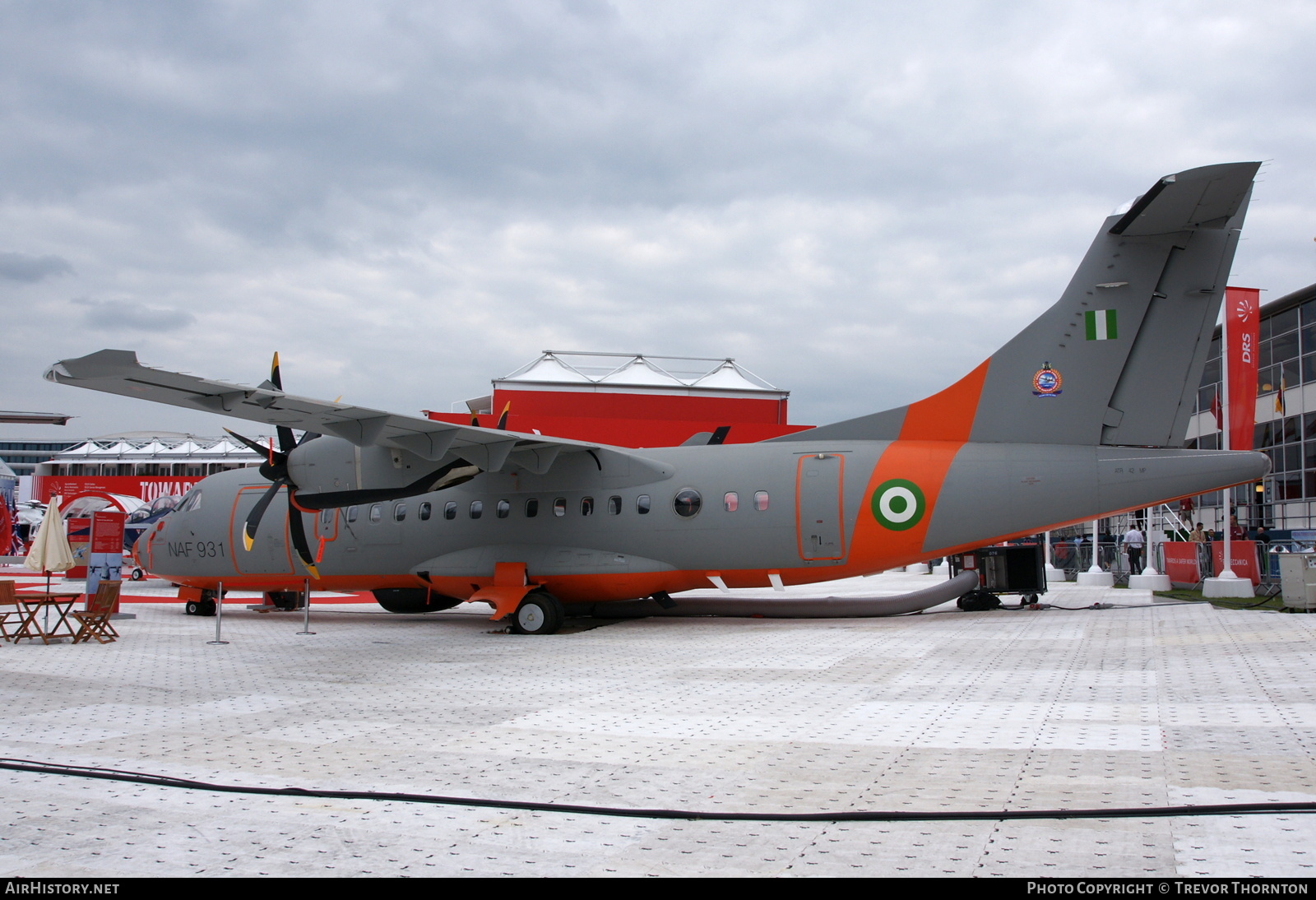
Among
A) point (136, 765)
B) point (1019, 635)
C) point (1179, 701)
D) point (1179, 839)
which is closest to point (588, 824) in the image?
point (1179, 839)

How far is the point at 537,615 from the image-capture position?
14.7 meters

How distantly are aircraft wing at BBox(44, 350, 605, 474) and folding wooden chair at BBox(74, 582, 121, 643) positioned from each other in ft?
12.0

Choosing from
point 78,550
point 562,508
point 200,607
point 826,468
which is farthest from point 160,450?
point 826,468

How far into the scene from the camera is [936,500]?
1347 cm

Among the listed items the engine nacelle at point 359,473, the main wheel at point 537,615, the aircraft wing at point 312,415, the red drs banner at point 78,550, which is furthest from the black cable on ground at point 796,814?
the red drs banner at point 78,550

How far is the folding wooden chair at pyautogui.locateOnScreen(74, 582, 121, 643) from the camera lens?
43.8 feet

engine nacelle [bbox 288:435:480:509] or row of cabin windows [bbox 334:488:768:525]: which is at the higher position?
engine nacelle [bbox 288:435:480:509]

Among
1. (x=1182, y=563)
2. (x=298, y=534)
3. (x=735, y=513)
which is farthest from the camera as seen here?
(x=1182, y=563)

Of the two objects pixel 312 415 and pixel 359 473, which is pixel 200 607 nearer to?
pixel 359 473

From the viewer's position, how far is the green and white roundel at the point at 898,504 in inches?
535

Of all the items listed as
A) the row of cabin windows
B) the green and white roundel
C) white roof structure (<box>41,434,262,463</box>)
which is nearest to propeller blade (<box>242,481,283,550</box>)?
the row of cabin windows

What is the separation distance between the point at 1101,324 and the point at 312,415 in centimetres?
1202

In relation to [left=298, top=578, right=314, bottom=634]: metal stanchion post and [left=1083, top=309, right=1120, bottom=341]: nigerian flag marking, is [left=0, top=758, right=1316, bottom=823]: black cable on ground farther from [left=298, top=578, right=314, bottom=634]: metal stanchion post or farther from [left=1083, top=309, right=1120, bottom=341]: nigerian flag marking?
[left=1083, top=309, right=1120, bottom=341]: nigerian flag marking

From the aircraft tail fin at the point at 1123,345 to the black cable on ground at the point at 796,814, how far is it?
32.6 ft
